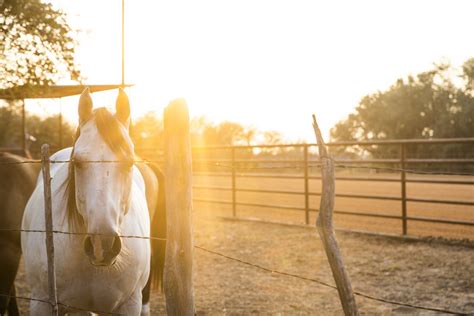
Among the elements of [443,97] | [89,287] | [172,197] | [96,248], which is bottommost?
[89,287]

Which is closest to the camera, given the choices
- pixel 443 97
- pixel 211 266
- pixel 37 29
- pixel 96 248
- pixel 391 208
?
pixel 96 248

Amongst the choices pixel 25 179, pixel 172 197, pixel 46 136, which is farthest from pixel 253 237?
pixel 46 136

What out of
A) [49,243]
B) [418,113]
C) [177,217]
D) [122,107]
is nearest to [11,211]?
[49,243]

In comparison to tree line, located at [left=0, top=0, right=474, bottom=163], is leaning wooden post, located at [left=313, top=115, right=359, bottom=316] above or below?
below

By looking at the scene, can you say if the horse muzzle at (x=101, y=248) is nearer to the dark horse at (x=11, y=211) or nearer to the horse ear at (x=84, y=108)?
the horse ear at (x=84, y=108)

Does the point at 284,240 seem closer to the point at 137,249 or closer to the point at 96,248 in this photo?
the point at 137,249

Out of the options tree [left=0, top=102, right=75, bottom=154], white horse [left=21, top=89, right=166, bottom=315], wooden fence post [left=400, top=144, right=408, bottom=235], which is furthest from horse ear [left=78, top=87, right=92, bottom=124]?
tree [left=0, top=102, right=75, bottom=154]

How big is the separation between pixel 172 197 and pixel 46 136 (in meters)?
33.5

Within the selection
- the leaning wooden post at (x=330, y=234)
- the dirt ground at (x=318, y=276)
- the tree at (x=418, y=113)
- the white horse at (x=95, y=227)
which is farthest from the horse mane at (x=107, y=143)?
the tree at (x=418, y=113)

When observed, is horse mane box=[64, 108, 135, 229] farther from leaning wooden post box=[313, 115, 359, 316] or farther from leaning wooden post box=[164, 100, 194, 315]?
leaning wooden post box=[313, 115, 359, 316]

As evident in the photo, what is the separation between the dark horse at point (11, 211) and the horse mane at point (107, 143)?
1.73 metres

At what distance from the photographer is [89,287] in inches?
98.1

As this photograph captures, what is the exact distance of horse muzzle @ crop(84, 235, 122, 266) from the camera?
2051 millimetres

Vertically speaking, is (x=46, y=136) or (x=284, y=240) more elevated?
(x=46, y=136)
